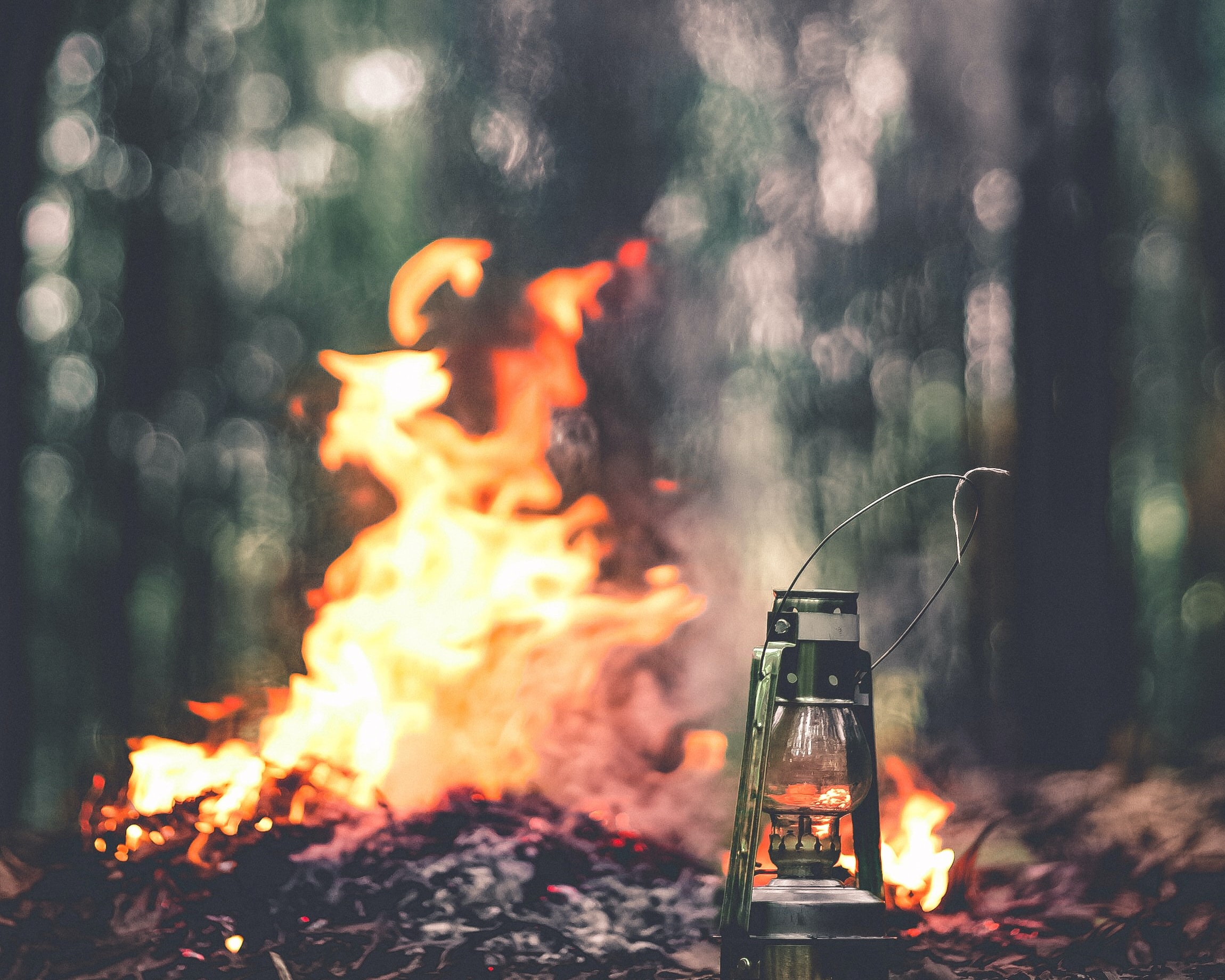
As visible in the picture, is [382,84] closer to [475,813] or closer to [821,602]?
[475,813]

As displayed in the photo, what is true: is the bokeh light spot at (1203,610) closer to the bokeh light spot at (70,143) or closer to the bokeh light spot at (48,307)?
the bokeh light spot at (48,307)

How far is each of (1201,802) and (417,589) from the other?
11.4 feet

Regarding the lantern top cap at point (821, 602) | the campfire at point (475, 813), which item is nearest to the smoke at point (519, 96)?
the campfire at point (475, 813)

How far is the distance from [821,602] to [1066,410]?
3.25 metres

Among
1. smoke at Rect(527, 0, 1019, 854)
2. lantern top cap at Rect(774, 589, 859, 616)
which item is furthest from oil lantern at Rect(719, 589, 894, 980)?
smoke at Rect(527, 0, 1019, 854)

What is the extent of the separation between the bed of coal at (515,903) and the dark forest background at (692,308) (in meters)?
1.12

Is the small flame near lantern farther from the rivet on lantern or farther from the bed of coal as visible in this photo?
the rivet on lantern

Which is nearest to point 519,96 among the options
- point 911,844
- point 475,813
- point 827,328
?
point 827,328

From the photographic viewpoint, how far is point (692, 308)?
5.11 m

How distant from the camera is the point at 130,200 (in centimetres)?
512

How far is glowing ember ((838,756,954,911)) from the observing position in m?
3.49

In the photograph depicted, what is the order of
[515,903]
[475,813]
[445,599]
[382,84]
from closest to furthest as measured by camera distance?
[515,903] → [475,813] → [445,599] → [382,84]

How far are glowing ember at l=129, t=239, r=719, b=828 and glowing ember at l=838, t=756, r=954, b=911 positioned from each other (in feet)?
2.95

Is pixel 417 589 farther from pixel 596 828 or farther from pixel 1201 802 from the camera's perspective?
pixel 1201 802
